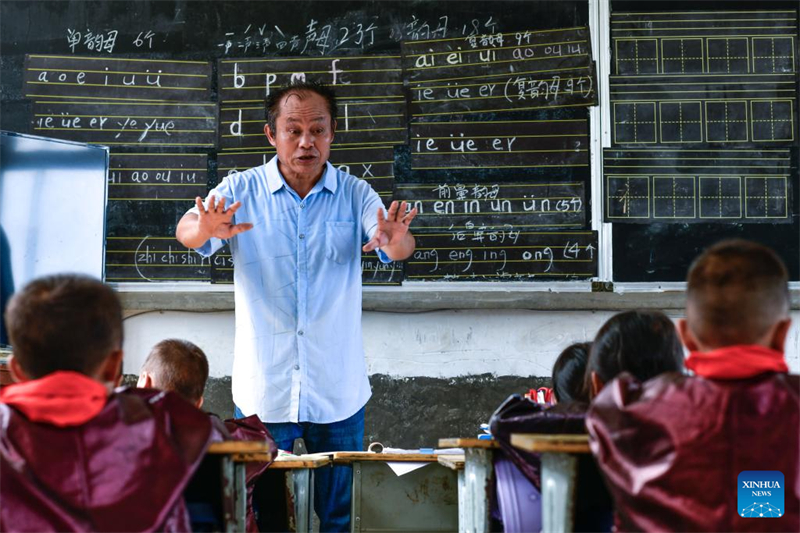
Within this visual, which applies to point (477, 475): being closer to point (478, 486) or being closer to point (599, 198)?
point (478, 486)

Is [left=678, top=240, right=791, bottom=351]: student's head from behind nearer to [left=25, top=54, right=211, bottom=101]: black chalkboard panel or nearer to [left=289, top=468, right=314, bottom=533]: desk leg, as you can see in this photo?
[left=289, top=468, right=314, bottom=533]: desk leg

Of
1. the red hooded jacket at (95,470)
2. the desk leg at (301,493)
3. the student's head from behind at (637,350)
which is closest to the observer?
the red hooded jacket at (95,470)

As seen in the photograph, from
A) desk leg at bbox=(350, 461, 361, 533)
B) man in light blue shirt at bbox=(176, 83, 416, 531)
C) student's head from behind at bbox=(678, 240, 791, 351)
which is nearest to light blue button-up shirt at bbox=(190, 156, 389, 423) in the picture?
man in light blue shirt at bbox=(176, 83, 416, 531)

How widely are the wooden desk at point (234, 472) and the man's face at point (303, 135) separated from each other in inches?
55.1

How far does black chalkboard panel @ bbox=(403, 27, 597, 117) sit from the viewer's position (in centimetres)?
392

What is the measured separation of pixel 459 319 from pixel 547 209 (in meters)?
0.60

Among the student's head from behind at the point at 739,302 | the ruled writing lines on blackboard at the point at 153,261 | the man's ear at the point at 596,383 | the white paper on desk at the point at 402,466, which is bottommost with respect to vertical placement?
the white paper on desk at the point at 402,466

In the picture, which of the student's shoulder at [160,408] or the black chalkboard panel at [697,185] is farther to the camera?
the black chalkboard panel at [697,185]

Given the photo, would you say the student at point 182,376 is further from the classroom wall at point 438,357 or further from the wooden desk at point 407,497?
the classroom wall at point 438,357

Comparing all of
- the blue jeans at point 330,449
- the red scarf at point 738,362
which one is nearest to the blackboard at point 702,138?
the blue jeans at point 330,449

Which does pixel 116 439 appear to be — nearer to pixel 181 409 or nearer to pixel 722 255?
pixel 181 409

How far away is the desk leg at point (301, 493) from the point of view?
2410 millimetres

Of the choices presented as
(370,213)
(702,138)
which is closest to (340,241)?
(370,213)

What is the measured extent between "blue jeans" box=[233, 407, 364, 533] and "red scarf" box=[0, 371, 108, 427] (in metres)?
1.33
